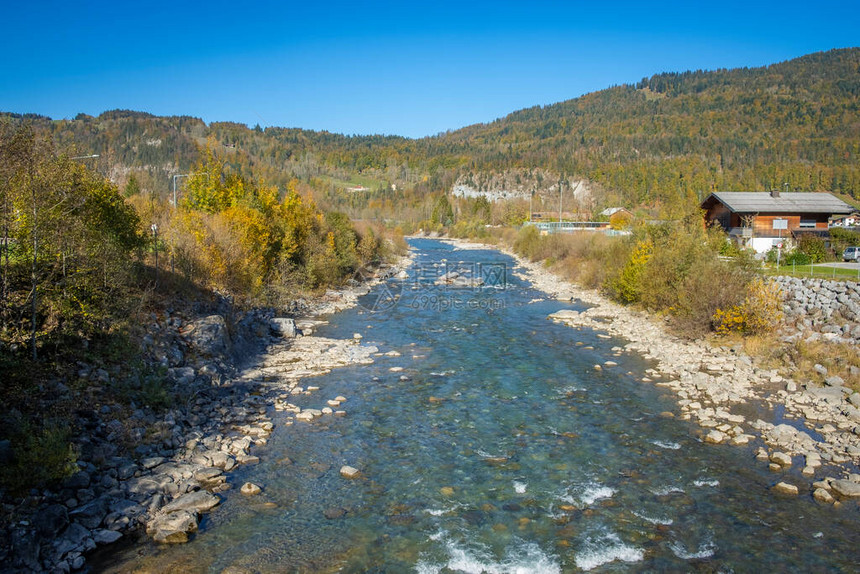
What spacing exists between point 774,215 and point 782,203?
5.74 ft

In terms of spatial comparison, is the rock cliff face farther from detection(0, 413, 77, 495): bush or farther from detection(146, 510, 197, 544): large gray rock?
detection(0, 413, 77, 495): bush

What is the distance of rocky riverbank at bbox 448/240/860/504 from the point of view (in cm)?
1202

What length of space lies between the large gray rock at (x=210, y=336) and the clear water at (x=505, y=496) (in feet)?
12.5

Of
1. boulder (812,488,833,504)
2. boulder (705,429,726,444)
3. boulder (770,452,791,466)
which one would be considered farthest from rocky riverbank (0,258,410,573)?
boulder (812,488,833,504)

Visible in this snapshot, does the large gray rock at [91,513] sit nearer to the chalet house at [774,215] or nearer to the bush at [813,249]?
the bush at [813,249]

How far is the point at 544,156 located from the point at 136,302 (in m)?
189

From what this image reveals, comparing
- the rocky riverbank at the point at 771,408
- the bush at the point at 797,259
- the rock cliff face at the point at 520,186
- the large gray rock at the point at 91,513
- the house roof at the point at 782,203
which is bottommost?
the rocky riverbank at the point at 771,408

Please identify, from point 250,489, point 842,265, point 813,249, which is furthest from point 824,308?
point 250,489

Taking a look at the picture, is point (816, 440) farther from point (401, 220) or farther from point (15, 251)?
point (401, 220)

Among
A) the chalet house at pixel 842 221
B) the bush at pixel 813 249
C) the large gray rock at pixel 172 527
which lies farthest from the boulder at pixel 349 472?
the chalet house at pixel 842 221

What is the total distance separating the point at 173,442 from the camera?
12.5 metres

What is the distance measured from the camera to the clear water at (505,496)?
9.09 m

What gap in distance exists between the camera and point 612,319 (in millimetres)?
29656

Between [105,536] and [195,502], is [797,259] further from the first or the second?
[105,536]
